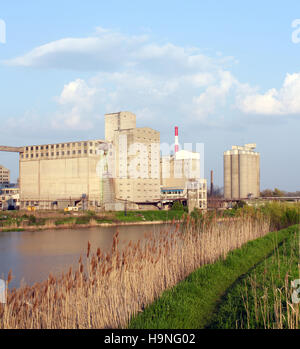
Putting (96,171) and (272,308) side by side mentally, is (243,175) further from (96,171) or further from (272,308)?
(272,308)

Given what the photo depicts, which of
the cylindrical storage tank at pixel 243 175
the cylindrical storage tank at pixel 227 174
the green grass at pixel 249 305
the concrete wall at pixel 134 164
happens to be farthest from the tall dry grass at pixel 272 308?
the cylindrical storage tank at pixel 227 174

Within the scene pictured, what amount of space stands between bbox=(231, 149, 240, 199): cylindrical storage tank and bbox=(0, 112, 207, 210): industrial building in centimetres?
2925

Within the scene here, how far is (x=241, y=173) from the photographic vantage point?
360 ft

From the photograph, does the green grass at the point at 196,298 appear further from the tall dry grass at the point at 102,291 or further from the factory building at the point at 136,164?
the factory building at the point at 136,164

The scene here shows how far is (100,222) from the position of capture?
48.6m

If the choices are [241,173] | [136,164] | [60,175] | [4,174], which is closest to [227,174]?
[241,173]

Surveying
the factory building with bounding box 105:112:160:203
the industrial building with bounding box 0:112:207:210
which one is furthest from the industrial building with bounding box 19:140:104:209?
the factory building with bounding box 105:112:160:203

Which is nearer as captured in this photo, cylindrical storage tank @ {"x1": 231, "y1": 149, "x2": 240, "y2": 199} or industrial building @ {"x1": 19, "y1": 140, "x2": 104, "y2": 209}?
industrial building @ {"x1": 19, "y1": 140, "x2": 104, "y2": 209}

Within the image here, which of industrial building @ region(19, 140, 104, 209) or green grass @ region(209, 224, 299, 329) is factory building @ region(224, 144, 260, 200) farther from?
green grass @ region(209, 224, 299, 329)

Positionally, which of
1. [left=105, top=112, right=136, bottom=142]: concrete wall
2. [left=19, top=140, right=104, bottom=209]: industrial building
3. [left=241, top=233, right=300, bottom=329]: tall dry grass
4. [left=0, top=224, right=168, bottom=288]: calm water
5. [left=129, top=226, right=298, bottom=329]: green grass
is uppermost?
[left=105, top=112, right=136, bottom=142]: concrete wall

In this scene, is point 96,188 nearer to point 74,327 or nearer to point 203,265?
point 203,265

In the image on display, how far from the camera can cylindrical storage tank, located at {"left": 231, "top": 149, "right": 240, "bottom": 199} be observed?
11069 centimetres

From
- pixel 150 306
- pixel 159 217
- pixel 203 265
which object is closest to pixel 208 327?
pixel 150 306

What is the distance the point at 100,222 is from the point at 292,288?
4133 centimetres
